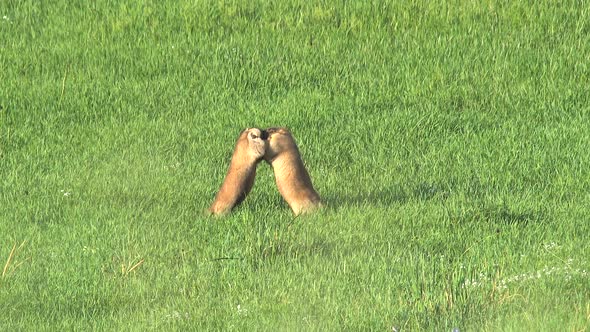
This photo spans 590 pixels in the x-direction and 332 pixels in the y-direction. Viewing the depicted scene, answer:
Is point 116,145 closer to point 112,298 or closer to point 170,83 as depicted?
point 170,83

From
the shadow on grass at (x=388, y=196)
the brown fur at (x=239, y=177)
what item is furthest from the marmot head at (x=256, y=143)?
the shadow on grass at (x=388, y=196)

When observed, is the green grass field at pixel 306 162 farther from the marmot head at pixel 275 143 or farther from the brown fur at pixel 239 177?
the marmot head at pixel 275 143

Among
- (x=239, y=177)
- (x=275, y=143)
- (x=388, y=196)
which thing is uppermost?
(x=275, y=143)

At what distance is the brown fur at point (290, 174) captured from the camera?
26.3ft

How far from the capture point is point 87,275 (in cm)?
695

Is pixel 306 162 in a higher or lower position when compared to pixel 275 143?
lower

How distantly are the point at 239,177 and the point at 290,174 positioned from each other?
1.08ft

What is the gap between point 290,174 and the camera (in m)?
8.02

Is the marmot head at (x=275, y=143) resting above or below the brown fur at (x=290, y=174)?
above

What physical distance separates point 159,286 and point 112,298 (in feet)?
0.89

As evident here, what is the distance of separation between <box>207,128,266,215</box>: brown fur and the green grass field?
0.13 m

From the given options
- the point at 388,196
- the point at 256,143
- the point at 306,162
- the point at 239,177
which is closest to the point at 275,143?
the point at 256,143

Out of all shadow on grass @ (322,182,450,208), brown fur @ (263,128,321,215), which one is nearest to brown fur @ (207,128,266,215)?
brown fur @ (263,128,321,215)

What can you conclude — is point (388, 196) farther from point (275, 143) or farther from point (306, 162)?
point (306, 162)
